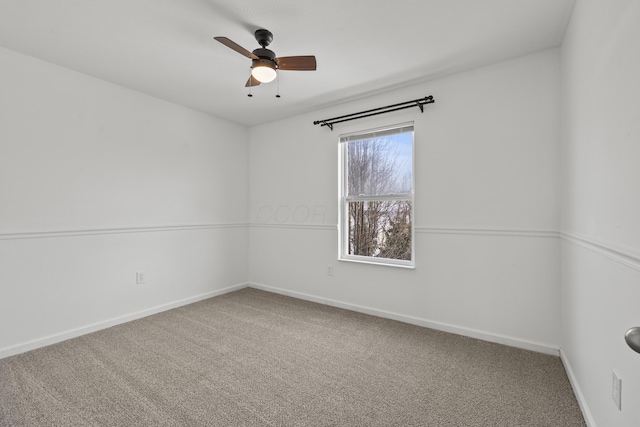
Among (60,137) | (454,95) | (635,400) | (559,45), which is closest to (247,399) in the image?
(635,400)

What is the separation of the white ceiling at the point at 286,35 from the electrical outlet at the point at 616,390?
2143 mm

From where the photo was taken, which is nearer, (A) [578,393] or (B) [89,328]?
(A) [578,393]

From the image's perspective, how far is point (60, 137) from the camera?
2.71 meters

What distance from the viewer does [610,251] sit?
Result: 4.31ft

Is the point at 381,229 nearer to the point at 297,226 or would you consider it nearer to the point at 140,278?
the point at 297,226

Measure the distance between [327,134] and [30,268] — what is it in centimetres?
320

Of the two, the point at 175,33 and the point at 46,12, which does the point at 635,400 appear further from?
the point at 46,12

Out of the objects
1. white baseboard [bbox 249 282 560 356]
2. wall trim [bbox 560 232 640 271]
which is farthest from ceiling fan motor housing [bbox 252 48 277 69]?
white baseboard [bbox 249 282 560 356]

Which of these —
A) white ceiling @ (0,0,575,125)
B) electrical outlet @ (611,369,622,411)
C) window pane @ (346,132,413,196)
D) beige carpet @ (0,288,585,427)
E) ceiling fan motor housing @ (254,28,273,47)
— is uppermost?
white ceiling @ (0,0,575,125)

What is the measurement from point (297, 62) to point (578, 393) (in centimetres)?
284

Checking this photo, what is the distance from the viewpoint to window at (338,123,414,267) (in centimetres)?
324

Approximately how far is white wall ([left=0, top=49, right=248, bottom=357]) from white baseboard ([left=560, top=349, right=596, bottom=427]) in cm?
378

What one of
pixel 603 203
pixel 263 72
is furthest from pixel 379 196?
pixel 603 203

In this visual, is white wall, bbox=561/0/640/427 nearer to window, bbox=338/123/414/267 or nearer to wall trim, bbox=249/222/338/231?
window, bbox=338/123/414/267
